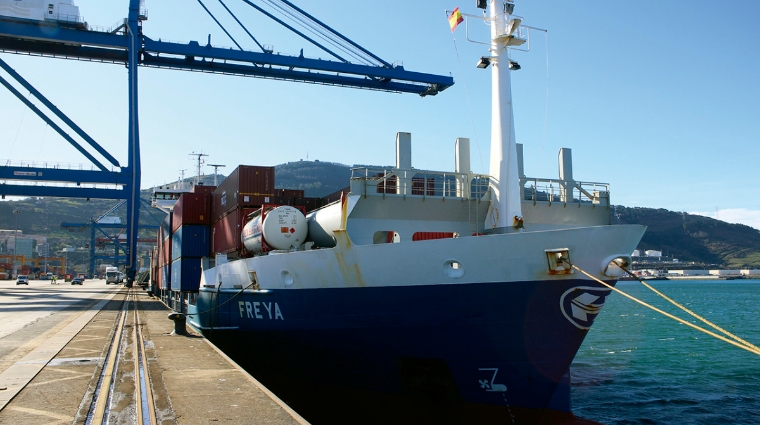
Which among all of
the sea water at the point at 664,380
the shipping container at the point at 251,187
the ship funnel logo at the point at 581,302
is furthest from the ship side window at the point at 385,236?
the sea water at the point at 664,380

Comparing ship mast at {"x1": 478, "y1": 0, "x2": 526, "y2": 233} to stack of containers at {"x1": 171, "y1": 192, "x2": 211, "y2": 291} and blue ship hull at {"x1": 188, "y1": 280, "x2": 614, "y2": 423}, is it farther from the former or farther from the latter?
stack of containers at {"x1": 171, "y1": 192, "x2": 211, "y2": 291}

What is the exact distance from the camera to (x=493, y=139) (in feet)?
42.1

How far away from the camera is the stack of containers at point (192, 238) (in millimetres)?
23141

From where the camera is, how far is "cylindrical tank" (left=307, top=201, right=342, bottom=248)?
1321 centimetres

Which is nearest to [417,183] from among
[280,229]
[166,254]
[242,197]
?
[280,229]

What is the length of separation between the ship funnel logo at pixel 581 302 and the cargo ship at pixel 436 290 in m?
0.02

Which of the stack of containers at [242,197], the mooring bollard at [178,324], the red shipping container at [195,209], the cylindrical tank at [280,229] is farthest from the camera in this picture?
the red shipping container at [195,209]

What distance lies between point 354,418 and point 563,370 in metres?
4.30

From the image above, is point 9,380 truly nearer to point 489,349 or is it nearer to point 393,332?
point 393,332

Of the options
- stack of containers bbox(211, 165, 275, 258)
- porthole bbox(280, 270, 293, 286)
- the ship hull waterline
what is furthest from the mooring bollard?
the ship hull waterline

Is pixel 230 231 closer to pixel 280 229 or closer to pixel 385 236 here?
pixel 280 229

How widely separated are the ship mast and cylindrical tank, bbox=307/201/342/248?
356 centimetres

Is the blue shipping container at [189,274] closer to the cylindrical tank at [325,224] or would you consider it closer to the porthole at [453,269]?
the cylindrical tank at [325,224]

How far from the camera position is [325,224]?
13.7m
